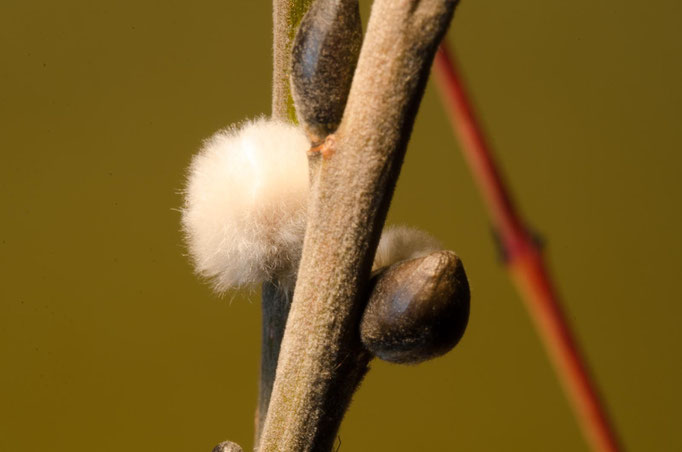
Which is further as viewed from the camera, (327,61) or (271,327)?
(271,327)

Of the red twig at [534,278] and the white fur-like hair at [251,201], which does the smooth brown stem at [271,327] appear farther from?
the red twig at [534,278]

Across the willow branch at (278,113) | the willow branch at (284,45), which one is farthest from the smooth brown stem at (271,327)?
the willow branch at (284,45)

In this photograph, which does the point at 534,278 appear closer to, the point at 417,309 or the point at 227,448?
the point at 417,309

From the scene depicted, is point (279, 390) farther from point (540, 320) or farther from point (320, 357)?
point (540, 320)

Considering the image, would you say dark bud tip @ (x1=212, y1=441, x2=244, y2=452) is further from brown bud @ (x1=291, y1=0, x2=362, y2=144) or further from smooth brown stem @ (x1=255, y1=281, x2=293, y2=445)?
brown bud @ (x1=291, y1=0, x2=362, y2=144)

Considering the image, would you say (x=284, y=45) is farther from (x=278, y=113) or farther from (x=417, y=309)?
(x=417, y=309)

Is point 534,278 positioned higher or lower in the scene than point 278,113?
lower

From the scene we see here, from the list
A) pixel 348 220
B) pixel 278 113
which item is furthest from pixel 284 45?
pixel 348 220
